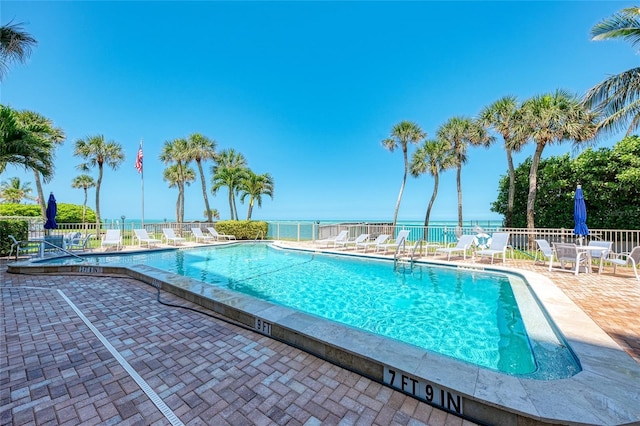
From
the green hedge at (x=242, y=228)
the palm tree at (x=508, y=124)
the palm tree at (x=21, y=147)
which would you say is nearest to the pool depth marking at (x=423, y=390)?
the palm tree at (x=21, y=147)

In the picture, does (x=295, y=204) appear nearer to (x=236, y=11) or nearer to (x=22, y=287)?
(x=236, y=11)

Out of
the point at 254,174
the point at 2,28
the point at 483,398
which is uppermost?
the point at 2,28

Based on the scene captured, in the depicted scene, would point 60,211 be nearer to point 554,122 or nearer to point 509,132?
point 509,132

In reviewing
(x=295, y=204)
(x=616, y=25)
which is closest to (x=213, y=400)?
(x=616, y=25)

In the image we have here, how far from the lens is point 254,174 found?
2086cm

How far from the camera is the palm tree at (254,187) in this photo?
67.9ft

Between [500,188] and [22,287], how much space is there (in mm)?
20321

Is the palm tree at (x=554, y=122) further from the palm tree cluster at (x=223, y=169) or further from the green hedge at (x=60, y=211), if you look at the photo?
the green hedge at (x=60, y=211)

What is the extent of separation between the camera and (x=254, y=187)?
20734 mm

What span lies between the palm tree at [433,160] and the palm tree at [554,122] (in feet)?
20.1

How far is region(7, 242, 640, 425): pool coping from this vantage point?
63.2 inches

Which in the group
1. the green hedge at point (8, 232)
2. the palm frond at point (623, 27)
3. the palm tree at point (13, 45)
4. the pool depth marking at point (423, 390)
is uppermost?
the palm frond at point (623, 27)

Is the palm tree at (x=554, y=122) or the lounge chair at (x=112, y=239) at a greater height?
the palm tree at (x=554, y=122)

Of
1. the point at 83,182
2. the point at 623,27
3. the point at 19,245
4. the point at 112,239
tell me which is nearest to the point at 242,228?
the point at 112,239
